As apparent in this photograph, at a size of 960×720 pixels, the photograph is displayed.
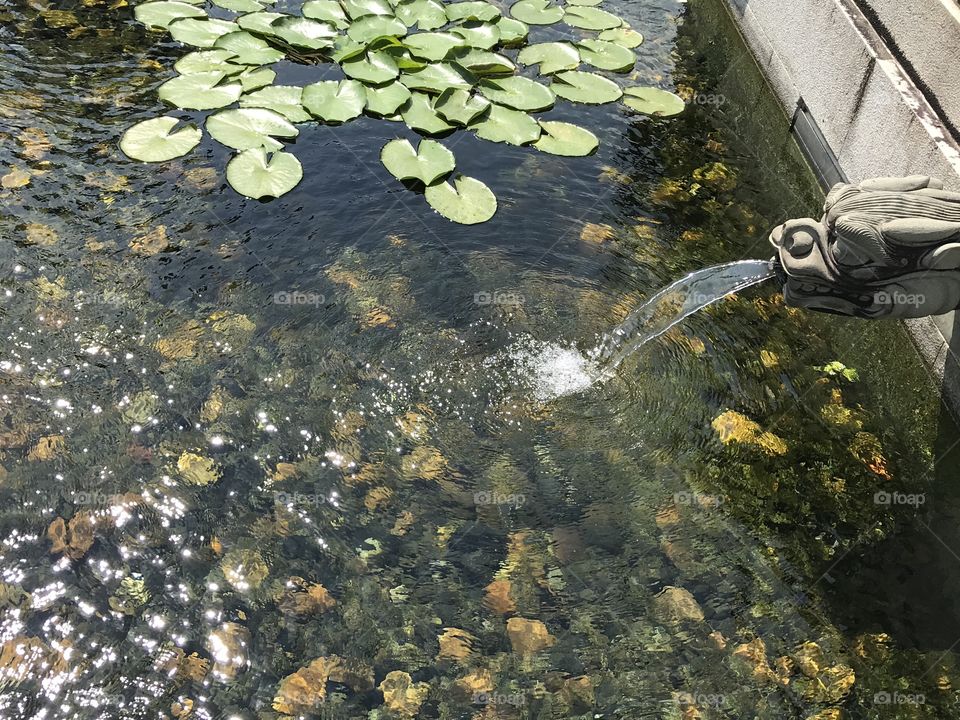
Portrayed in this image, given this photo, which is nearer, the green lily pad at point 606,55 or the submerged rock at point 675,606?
the submerged rock at point 675,606

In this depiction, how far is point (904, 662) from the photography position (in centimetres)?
383

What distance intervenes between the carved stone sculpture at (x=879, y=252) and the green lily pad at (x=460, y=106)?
10.6 ft

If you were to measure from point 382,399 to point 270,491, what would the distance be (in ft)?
2.88

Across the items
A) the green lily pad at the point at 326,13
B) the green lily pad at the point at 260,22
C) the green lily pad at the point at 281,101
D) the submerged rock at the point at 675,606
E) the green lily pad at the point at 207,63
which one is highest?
the green lily pad at the point at 326,13

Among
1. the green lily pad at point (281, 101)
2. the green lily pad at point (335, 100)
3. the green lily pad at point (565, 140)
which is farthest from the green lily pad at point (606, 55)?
the green lily pad at point (281, 101)

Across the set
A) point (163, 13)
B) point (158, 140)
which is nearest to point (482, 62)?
point (158, 140)

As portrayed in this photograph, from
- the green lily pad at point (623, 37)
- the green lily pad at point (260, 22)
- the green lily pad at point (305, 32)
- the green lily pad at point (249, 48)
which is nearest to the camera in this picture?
the green lily pad at point (249, 48)

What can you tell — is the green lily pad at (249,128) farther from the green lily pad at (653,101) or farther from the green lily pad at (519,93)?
the green lily pad at (653,101)

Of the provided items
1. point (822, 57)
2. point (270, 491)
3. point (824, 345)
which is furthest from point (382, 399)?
point (822, 57)

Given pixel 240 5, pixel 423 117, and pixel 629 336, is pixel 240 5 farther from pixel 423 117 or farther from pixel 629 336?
pixel 629 336

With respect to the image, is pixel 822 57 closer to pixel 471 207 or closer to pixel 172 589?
pixel 471 207

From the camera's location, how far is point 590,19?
323 inches

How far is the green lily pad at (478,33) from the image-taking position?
7.45 m

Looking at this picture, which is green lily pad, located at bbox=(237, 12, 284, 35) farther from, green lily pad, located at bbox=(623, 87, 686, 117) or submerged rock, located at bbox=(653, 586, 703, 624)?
submerged rock, located at bbox=(653, 586, 703, 624)
